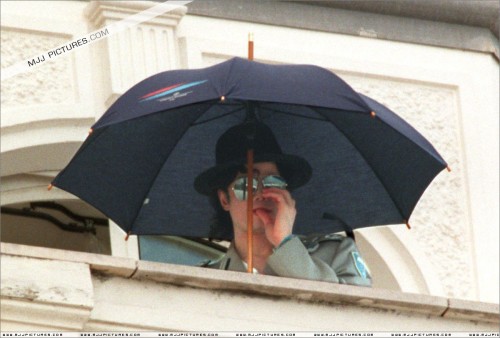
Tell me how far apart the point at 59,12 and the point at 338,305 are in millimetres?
4030

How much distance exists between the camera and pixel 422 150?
9.38 meters

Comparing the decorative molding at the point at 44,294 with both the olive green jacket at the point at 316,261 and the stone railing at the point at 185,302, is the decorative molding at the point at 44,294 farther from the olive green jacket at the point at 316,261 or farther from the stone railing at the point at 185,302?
the olive green jacket at the point at 316,261

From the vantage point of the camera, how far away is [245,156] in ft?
29.4

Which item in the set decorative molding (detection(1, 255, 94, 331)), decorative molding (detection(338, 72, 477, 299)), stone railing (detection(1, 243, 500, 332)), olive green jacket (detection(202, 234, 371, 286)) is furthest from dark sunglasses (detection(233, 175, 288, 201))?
decorative molding (detection(338, 72, 477, 299))

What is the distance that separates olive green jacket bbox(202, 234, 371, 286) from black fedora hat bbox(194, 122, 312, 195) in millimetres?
→ 302

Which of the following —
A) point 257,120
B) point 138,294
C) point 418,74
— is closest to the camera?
point 138,294

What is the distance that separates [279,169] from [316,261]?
50cm

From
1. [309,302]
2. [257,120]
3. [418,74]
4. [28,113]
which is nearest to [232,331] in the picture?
[309,302]

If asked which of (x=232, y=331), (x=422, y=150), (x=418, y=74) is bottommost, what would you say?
(x=232, y=331)

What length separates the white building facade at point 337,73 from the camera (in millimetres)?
11562

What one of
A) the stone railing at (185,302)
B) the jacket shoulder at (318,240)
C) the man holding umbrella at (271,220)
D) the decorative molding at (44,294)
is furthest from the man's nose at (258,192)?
the decorative molding at (44,294)

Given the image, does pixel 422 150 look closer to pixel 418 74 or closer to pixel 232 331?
pixel 232 331

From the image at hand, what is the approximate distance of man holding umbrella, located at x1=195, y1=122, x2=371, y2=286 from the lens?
8.55 meters

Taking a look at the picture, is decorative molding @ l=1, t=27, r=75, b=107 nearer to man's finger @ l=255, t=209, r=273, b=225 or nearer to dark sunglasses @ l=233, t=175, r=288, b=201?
dark sunglasses @ l=233, t=175, r=288, b=201
